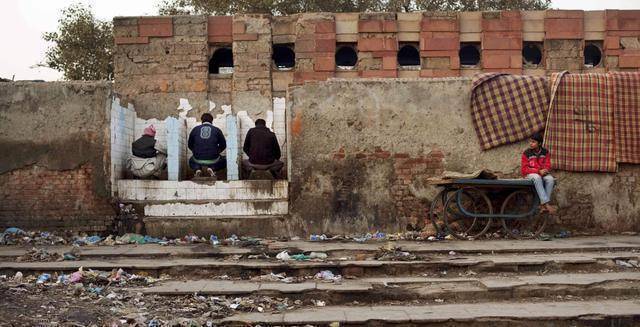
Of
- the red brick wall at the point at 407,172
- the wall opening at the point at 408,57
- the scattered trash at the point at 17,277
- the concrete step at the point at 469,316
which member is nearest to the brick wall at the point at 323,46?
the wall opening at the point at 408,57

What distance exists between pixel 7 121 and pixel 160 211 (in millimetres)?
2762

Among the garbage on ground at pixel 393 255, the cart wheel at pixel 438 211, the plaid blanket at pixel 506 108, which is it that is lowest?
the garbage on ground at pixel 393 255

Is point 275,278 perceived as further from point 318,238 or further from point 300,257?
point 318,238

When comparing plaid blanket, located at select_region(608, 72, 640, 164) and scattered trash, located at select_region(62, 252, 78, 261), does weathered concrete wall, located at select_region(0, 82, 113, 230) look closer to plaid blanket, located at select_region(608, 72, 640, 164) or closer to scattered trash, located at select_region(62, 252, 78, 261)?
scattered trash, located at select_region(62, 252, 78, 261)

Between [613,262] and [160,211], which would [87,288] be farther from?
[613,262]

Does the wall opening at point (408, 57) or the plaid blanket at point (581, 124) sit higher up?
the wall opening at point (408, 57)

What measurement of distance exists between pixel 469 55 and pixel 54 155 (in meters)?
9.63

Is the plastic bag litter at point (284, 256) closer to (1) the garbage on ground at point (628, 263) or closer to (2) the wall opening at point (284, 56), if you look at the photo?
(1) the garbage on ground at point (628, 263)

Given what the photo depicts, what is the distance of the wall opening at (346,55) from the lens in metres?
15.0

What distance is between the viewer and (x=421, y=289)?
6.70 meters

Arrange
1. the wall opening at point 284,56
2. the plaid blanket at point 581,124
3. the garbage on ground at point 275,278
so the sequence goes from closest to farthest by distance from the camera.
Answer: the garbage on ground at point 275,278
the plaid blanket at point 581,124
the wall opening at point 284,56

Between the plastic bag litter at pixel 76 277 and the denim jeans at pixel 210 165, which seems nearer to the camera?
the plastic bag litter at pixel 76 277

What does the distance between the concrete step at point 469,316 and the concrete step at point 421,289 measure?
339 millimetres

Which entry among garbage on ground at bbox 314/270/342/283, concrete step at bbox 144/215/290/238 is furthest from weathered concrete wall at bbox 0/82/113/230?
garbage on ground at bbox 314/270/342/283
